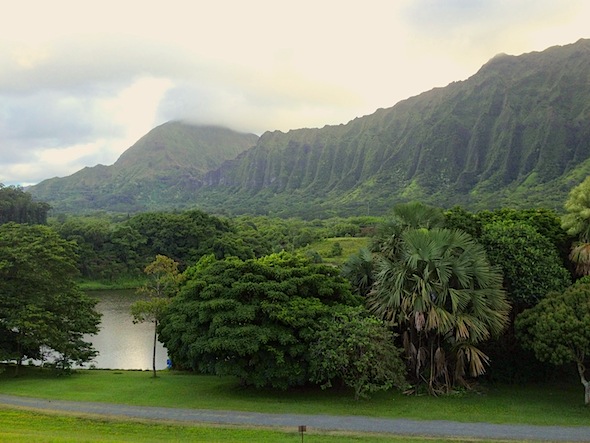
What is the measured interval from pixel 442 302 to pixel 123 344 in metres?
28.5

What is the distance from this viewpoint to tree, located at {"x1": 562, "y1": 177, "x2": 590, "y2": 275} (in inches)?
895

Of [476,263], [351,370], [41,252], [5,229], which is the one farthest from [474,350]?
[5,229]

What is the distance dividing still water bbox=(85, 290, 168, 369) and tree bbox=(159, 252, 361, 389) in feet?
46.4

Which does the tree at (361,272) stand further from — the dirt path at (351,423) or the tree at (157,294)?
the tree at (157,294)

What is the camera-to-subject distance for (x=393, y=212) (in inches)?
934

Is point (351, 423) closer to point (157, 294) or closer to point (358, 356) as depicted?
point (358, 356)

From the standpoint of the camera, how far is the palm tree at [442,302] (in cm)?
2006

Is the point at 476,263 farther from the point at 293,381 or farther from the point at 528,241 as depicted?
the point at 293,381

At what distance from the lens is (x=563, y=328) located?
18656 millimetres

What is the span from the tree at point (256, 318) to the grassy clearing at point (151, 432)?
11.4 feet

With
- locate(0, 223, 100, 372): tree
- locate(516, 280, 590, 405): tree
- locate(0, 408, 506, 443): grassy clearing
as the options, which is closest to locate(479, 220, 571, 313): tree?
locate(516, 280, 590, 405): tree

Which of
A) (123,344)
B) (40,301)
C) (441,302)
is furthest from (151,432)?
(123,344)

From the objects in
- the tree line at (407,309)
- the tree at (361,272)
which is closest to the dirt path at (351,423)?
the tree line at (407,309)

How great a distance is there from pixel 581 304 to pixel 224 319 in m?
13.7
